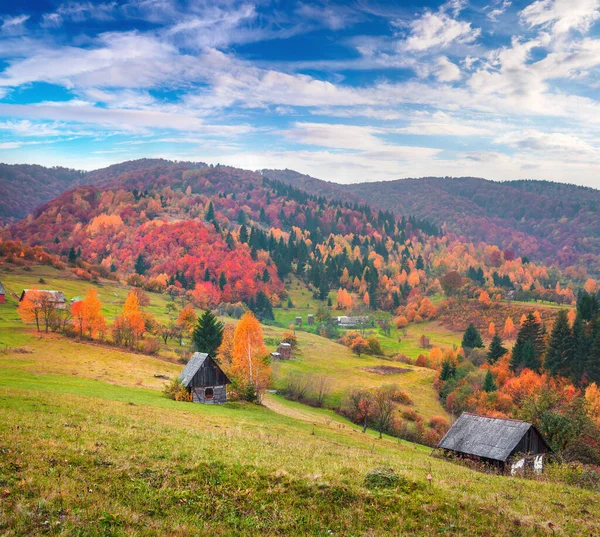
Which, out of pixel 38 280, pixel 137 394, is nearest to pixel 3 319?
pixel 38 280

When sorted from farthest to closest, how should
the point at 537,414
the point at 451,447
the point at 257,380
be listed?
the point at 257,380, the point at 537,414, the point at 451,447

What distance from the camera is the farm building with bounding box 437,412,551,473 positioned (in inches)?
1444

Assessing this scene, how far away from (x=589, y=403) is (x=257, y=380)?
49204mm

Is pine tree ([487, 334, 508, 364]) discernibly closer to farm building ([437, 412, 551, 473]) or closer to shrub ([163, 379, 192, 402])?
farm building ([437, 412, 551, 473])

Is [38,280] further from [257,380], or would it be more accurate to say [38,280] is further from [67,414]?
[67,414]

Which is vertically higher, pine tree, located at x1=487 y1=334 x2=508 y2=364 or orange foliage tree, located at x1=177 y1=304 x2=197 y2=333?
orange foliage tree, located at x1=177 y1=304 x2=197 y2=333

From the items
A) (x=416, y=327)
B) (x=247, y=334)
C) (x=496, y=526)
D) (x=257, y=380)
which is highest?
(x=496, y=526)

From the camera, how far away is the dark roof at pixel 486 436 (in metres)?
37.1

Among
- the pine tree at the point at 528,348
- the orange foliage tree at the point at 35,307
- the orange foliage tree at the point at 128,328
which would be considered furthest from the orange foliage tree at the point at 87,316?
the pine tree at the point at 528,348

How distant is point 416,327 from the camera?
586ft

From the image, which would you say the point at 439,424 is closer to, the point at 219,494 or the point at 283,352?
the point at 283,352

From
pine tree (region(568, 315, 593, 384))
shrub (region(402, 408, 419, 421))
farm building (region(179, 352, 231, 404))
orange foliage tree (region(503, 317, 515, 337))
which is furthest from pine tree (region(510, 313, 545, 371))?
farm building (region(179, 352, 231, 404))

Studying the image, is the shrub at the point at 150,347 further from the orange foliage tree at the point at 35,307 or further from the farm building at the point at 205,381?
the farm building at the point at 205,381

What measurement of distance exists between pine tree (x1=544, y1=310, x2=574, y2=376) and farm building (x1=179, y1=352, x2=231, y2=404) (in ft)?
238
